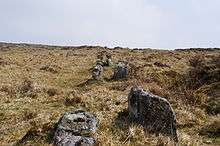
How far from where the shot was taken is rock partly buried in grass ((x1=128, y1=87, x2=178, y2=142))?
14.4 meters

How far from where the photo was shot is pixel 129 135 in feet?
44.3

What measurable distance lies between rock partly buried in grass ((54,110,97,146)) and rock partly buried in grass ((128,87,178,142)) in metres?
1.98

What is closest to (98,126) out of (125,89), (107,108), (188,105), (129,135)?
(129,135)

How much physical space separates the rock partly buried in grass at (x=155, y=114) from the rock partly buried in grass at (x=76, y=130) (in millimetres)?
1978

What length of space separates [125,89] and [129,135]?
1141 cm

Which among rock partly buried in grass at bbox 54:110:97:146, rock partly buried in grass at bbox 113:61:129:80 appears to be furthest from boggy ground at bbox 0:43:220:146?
rock partly buried in grass at bbox 113:61:129:80

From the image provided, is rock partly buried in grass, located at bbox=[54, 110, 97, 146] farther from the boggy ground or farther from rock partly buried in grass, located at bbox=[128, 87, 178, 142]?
rock partly buried in grass, located at bbox=[128, 87, 178, 142]

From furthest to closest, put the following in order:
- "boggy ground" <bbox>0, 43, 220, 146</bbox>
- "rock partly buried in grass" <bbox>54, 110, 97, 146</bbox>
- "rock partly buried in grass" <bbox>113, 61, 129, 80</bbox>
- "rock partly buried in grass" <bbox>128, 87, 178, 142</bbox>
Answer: "rock partly buried in grass" <bbox>113, 61, 129, 80</bbox> → "rock partly buried in grass" <bbox>128, 87, 178, 142</bbox> → "boggy ground" <bbox>0, 43, 220, 146</bbox> → "rock partly buried in grass" <bbox>54, 110, 97, 146</bbox>

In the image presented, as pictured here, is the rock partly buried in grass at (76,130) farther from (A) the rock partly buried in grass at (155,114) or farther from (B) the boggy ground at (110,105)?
(A) the rock partly buried in grass at (155,114)

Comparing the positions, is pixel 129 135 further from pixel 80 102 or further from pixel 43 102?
pixel 43 102

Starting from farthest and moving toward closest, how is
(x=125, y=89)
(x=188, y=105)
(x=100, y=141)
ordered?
(x=125, y=89)
(x=188, y=105)
(x=100, y=141)

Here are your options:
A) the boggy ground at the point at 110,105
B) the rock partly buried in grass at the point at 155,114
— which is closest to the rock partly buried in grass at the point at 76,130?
the boggy ground at the point at 110,105

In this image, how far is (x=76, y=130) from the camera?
13.0 meters

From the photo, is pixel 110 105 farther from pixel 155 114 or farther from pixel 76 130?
pixel 76 130
